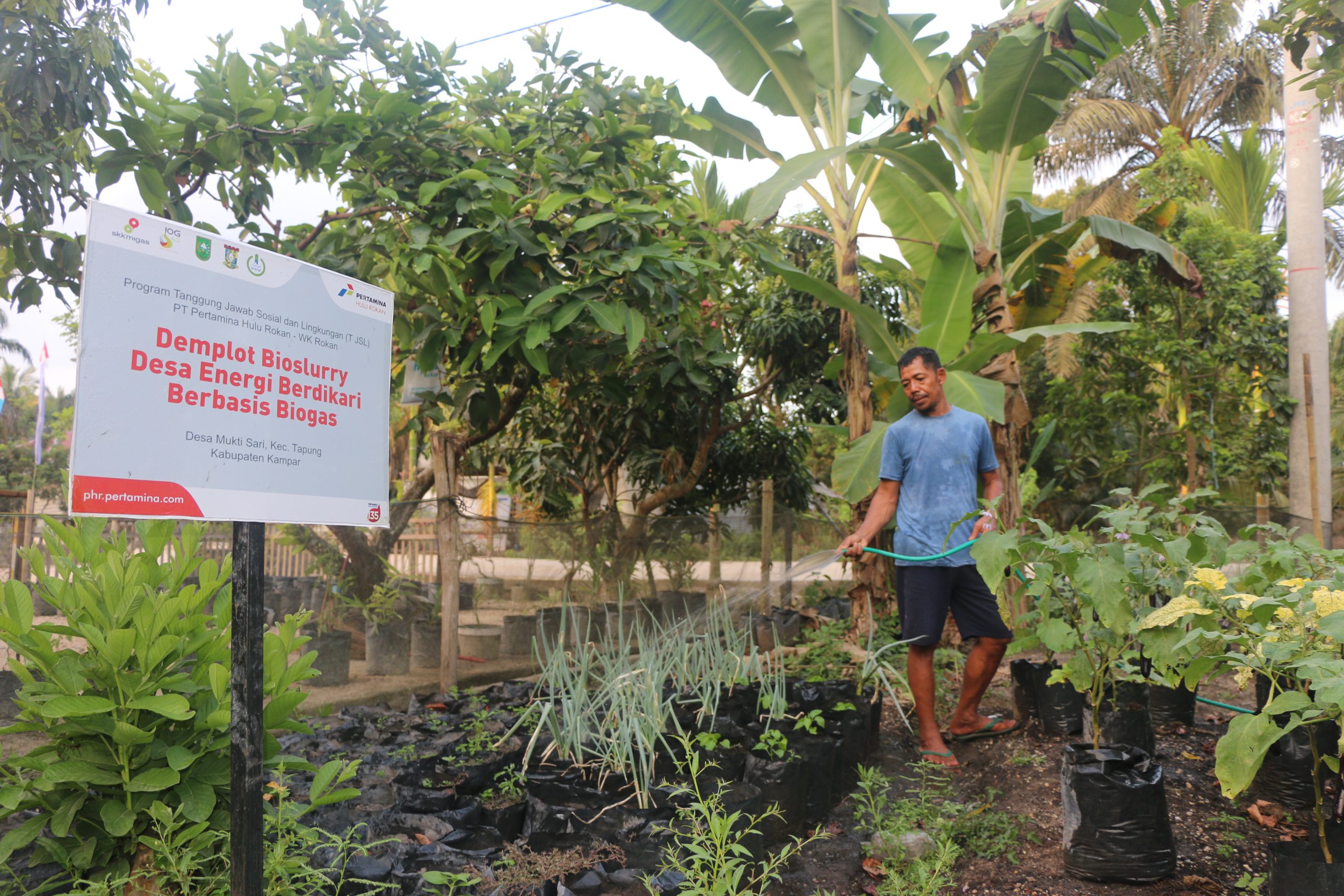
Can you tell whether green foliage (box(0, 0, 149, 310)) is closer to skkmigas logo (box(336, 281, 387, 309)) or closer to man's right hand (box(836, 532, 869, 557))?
skkmigas logo (box(336, 281, 387, 309))

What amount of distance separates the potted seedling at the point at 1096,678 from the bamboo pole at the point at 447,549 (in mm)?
2766

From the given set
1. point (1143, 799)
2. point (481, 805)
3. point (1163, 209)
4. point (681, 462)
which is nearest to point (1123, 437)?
point (1163, 209)

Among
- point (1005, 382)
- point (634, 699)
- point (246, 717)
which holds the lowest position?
point (634, 699)

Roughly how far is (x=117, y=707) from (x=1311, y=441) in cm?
782

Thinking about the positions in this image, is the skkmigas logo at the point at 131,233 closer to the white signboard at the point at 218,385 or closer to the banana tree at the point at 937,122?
the white signboard at the point at 218,385

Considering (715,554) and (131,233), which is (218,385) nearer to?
(131,233)

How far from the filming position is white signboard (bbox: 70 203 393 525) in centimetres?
141

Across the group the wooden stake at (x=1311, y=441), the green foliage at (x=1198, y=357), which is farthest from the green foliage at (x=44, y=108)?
the wooden stake at (x=1311, y=441)

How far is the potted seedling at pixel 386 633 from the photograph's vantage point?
444cm

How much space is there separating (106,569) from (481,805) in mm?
1161

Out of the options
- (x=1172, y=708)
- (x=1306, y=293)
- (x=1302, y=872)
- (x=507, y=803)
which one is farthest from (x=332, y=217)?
(x=1306, y=293)

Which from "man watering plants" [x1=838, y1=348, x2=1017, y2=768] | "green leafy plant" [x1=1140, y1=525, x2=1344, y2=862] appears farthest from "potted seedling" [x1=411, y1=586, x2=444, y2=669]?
"green leafy plant" [x1=1140, y1=525, x2=1344, y2=862]

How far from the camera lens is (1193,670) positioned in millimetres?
1965

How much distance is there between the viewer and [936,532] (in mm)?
3330
